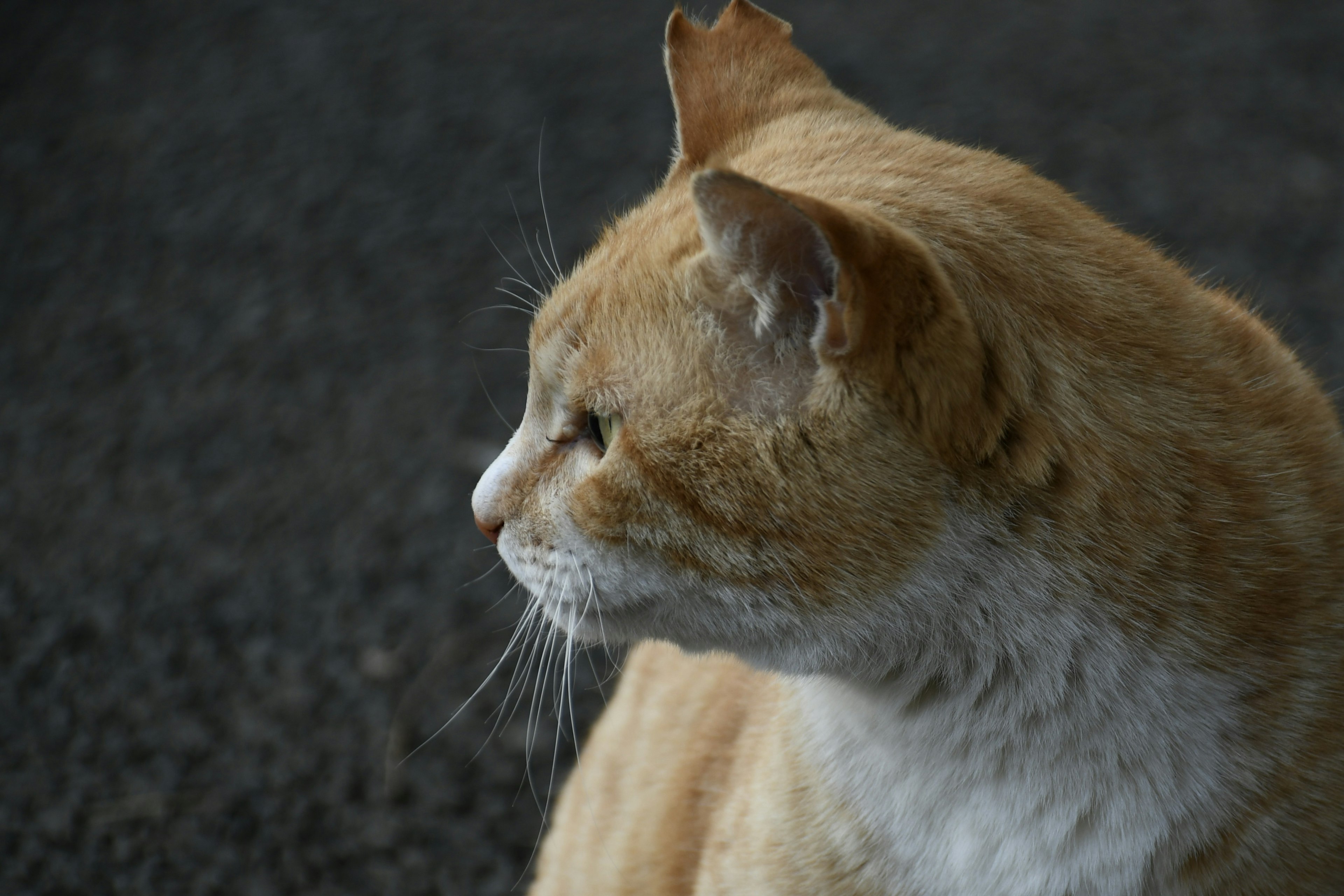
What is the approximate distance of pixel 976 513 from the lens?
106 centimetres

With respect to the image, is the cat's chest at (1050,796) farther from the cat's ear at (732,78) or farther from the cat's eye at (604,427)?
the cat's ear at (732,78)

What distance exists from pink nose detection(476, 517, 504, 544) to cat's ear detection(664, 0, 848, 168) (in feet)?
1.75

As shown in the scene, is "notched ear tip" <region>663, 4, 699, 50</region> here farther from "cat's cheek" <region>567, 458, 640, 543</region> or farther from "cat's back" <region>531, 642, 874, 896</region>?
"cat's back" <region>531, 642, 874, 896</region>

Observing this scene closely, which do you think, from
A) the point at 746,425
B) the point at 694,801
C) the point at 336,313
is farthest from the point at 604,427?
the point at 336,313

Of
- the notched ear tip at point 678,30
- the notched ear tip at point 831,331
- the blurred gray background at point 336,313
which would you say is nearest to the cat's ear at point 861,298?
the notched ear tip at point 831,331

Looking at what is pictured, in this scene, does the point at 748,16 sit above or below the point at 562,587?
above

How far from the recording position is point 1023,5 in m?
4.32

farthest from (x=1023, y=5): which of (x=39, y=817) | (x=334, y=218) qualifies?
(x=39, y=817)

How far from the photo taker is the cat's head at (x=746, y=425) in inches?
38.4

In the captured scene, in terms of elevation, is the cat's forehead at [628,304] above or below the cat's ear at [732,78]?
below

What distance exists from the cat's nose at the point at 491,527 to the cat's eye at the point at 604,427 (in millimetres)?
186

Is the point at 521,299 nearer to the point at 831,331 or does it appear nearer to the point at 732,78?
the point at 732,78

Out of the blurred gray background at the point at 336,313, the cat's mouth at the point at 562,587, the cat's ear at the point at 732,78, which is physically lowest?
the blurred gray background at the point at 336,313

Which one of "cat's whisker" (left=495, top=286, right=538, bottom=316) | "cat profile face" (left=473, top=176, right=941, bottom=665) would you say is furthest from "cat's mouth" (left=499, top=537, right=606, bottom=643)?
"cat's whisker" (left=495, top=286, right=538, bottom=316)
